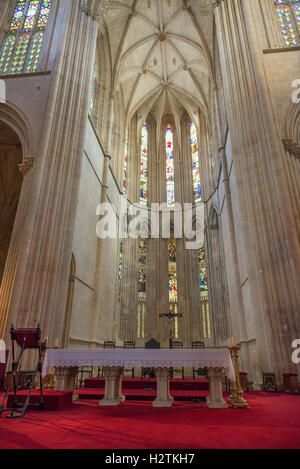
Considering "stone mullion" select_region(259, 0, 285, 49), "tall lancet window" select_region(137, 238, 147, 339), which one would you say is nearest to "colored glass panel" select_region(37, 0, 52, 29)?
"stone mullion" select_region(259, 0, 285, 49)

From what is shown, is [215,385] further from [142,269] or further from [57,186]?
[142,269]

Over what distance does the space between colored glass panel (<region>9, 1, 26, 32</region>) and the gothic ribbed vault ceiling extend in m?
4.30

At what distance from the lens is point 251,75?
437 inches

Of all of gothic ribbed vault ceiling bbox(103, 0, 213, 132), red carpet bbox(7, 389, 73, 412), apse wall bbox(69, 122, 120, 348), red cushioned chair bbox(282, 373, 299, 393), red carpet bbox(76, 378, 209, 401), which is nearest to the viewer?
red carpet bbox(7, 389, 73, 412)

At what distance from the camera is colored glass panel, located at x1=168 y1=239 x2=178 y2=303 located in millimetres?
19242

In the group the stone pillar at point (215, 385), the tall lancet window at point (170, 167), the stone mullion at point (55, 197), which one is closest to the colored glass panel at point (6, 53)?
the stone mullion at point (55, 197)

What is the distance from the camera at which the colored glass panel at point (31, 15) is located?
13872 millimetres

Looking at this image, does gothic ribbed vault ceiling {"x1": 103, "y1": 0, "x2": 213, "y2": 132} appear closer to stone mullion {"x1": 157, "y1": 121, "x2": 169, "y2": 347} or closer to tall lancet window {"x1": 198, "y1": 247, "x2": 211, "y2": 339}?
stone mullion {"x1": 157, "y1": 121, "x2": 169, "y2": 347}

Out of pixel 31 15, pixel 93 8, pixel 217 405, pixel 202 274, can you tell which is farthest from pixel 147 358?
pixel 31 15

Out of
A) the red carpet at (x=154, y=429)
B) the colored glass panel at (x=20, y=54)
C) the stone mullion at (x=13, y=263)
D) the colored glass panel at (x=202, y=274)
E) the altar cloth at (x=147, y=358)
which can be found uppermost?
the colored glass panel at (x=20, y=54)

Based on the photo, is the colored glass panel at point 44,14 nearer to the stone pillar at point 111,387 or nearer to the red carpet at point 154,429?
the stone pillar at point 111,387

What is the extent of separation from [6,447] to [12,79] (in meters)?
12.8

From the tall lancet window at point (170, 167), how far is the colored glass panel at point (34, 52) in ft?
38.5

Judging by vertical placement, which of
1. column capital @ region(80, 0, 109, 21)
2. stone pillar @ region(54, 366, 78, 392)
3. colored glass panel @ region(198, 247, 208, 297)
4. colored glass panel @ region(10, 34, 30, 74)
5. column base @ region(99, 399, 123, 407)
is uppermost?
column capital @ region(80, 0, 109, 21)
